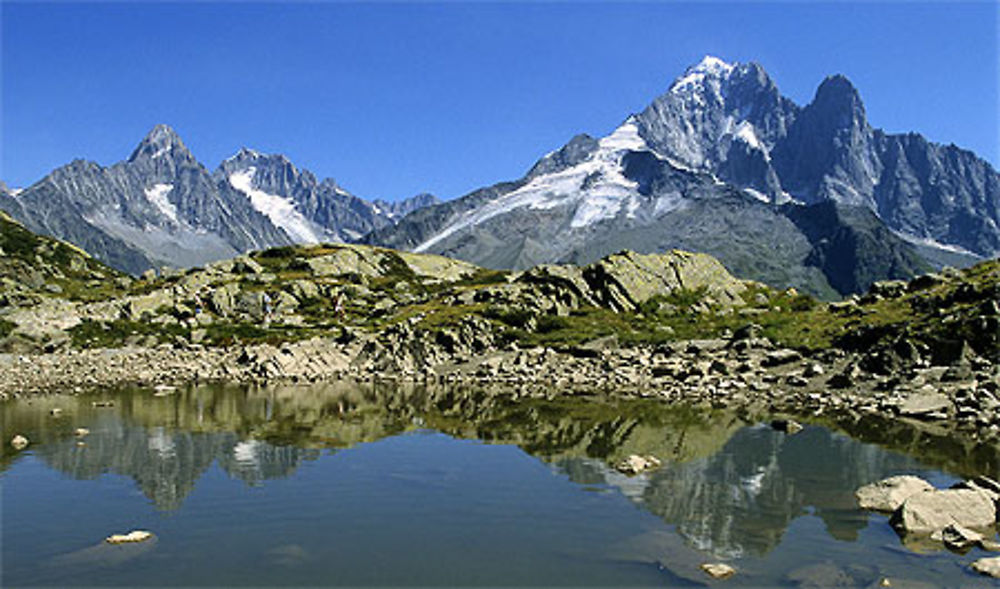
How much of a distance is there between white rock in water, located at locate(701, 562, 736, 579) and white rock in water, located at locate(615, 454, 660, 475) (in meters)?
9.78

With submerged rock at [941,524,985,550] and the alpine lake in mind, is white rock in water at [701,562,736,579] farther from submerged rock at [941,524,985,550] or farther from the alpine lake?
submerged rock at [941,524,985,550]

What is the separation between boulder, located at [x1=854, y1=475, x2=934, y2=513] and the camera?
21.0 meters

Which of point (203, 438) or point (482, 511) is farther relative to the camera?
point (203, 438)

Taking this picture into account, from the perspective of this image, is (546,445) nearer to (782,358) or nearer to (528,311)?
(782,358)

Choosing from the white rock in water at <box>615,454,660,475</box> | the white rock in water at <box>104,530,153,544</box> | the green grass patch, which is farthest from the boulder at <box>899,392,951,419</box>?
the green grass patch

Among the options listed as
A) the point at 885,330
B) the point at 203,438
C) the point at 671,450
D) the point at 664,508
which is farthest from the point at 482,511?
the point at 885,330

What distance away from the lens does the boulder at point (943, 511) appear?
18.9m

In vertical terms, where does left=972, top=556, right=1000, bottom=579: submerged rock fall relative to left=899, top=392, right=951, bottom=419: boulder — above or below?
below

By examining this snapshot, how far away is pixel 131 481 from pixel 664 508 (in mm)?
18211

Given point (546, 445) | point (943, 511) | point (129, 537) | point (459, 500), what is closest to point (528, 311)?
point (546, 445)

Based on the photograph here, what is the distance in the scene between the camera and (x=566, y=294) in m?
92.5

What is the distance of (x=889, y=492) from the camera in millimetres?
21516

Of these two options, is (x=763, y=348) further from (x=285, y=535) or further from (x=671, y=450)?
(x=285, y=535)

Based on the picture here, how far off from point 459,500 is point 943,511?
14.0 meters
